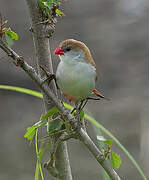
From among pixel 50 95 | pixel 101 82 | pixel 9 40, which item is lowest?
pixel 50 95

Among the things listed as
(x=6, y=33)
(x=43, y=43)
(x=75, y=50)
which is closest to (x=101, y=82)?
(x=75, y=50)

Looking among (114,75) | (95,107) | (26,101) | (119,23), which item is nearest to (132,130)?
(95,107)

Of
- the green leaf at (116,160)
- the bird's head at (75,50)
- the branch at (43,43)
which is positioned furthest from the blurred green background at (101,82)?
the green leaf at (116,160)

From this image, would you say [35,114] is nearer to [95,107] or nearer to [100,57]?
[95,107]

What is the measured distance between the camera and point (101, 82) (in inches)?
188

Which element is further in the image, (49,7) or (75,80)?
(75,80)

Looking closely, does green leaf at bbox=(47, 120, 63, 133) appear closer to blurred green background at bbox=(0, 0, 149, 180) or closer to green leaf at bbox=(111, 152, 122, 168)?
green leaf at bbox=(111, 152, 122, 168)

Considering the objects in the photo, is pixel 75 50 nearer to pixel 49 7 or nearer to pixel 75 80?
pixel 75 80

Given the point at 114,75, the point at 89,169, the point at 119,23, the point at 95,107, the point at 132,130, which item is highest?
the point at 119,23

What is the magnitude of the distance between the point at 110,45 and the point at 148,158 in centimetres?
→ 218

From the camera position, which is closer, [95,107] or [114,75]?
[95,107]

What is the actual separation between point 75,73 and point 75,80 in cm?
4

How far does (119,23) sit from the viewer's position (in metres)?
5.34

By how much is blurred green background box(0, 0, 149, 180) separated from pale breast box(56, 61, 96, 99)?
2.04 meters
